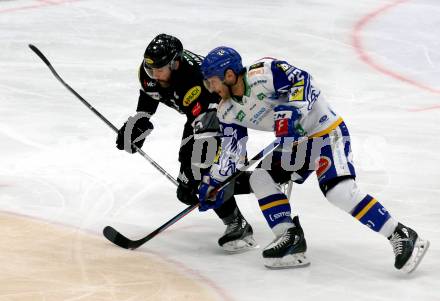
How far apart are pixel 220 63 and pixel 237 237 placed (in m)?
1.02

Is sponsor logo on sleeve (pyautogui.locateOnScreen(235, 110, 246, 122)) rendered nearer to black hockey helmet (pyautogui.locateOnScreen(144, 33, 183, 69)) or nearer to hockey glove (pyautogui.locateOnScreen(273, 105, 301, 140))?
hockey glove (pyautogui.locateOnScreen(273, 105, 301, 140))

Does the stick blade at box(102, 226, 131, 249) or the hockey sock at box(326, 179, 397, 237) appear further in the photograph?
the stick blade at box(102, 226, 131, 249)

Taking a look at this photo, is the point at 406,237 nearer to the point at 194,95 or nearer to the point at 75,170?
the point at 194,95

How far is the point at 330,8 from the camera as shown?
33.3 ft

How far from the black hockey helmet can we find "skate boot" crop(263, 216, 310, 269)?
3.45ft

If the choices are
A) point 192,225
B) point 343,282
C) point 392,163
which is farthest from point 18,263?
point 392,163

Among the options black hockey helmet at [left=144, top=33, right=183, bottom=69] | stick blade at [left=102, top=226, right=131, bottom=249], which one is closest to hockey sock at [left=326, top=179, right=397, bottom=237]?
black hockey helmet at [left=144, top=33, right=183, bottom=69]

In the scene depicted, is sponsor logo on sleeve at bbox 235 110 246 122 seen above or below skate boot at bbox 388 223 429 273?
above

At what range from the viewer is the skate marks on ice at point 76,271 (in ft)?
13.5

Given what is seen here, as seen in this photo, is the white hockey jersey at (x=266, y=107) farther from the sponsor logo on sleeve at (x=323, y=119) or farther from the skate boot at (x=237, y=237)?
the skate boot at (x=237, y=237)

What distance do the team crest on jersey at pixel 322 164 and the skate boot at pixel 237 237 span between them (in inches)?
25.3

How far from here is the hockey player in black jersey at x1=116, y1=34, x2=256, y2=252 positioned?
465cm

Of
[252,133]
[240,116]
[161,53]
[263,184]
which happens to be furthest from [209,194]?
[252,133]

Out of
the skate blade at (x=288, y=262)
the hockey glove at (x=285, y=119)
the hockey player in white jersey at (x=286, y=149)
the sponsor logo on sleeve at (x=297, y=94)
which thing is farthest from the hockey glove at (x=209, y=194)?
the sponsor logo on sleeve at (x=297, y=94)
